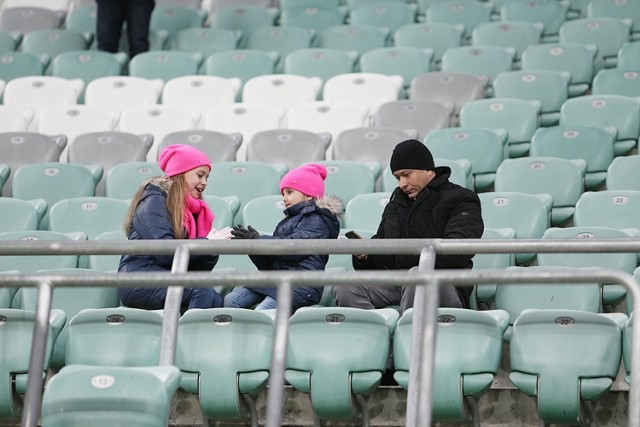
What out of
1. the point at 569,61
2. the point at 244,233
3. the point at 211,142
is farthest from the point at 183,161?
the point at 569,61

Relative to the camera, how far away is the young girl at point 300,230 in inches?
222

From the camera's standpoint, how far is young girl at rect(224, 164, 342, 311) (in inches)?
222

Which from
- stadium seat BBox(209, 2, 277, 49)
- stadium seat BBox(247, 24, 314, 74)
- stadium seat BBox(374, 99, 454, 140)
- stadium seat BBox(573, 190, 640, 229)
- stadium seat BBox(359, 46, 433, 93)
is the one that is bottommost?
stadium seat BBox(573, 190, 640, 229)

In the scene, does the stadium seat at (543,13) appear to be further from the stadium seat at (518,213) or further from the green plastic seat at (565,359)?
the green plastic seat at (565,359)

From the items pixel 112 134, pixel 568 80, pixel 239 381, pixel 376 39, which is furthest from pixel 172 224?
pixel 376 39

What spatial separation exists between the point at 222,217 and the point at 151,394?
281 centimetres

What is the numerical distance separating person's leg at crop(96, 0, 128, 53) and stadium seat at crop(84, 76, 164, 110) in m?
0.90

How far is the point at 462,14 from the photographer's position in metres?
10.4

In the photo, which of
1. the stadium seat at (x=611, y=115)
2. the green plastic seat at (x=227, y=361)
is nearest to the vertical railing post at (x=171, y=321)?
the green plastic seat at (x=227, y=361)

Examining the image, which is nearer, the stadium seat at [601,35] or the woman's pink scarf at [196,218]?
the woman's pink scarf at [196,218]

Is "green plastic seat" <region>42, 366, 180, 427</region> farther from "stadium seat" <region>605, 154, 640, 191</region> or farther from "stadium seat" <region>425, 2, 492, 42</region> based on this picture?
"stadium seat" <region>425, 2, 492, 42</region>

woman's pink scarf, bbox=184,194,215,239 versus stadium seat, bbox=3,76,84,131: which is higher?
stadium seat, bbox=3,76,84,131

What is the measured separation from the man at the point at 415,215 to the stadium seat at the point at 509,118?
89.2 inches

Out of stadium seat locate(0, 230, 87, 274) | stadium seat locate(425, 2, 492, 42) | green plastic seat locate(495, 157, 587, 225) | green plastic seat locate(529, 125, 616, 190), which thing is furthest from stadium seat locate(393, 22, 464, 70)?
stadium seat locate(0, 230, 87, 274)
